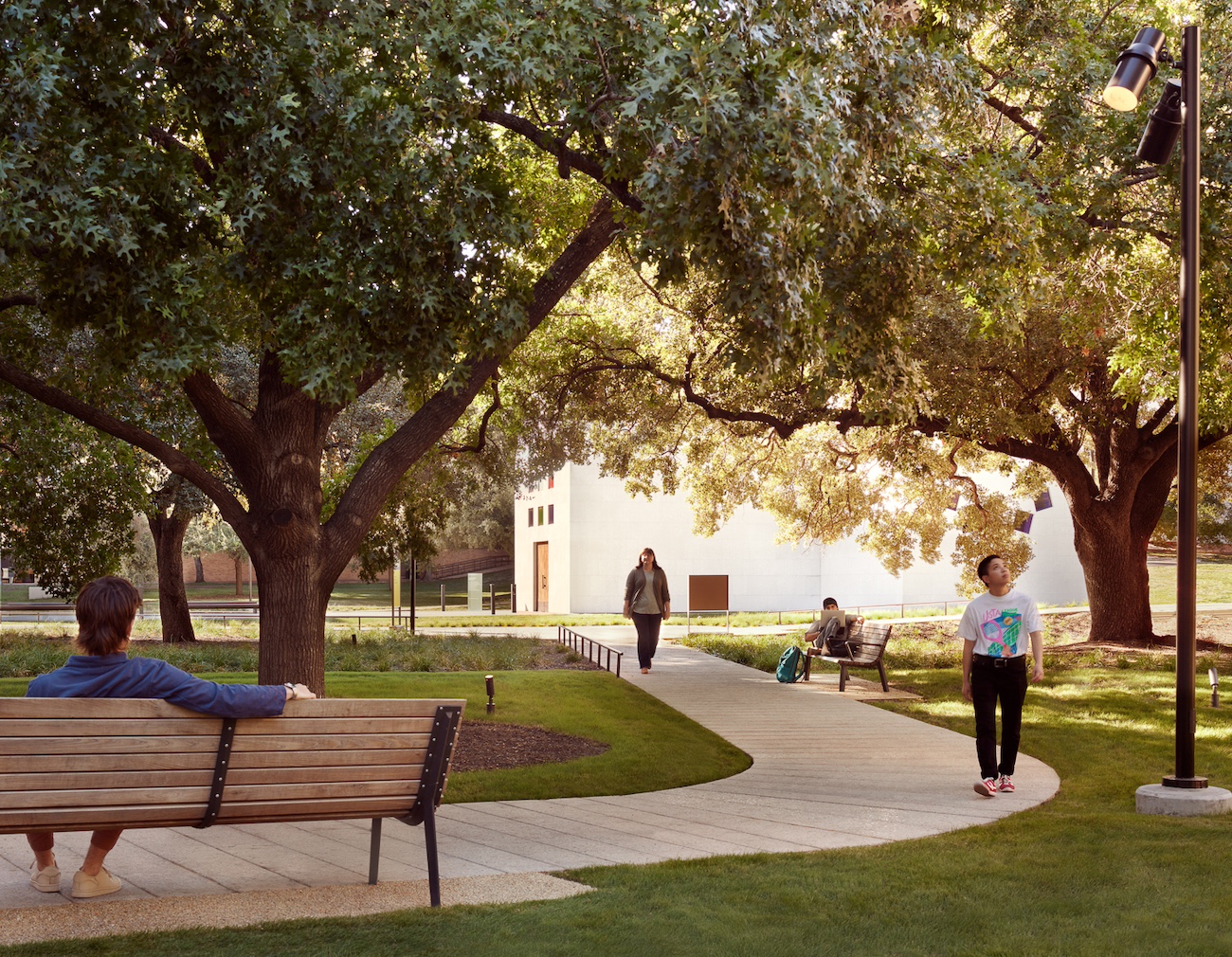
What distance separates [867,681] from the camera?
1761 centimetres

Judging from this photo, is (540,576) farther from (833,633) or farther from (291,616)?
(291,616)

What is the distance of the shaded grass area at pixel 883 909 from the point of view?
15.2ft

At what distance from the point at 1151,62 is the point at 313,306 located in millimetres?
5615

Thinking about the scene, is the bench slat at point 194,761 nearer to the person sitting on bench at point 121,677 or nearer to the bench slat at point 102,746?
the bench slat at point 102,746

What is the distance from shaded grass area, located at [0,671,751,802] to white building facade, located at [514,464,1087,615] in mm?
25286

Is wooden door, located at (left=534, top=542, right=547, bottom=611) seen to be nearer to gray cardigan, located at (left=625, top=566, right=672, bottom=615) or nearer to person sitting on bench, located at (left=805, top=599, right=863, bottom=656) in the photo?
gray cardigan, located at (left=625, top=566, right=672, bottom=615)

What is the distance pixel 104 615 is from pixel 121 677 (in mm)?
261

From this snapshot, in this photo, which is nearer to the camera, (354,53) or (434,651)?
(354,53)

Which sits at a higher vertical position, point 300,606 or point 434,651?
point 300,606

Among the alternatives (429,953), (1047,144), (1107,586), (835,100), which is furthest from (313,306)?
(1107,586)

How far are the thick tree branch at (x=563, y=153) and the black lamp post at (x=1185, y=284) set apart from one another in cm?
330

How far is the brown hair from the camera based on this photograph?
504 cm

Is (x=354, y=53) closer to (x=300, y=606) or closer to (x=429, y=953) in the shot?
(x=300, y=606)

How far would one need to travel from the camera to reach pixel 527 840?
6.94 m
